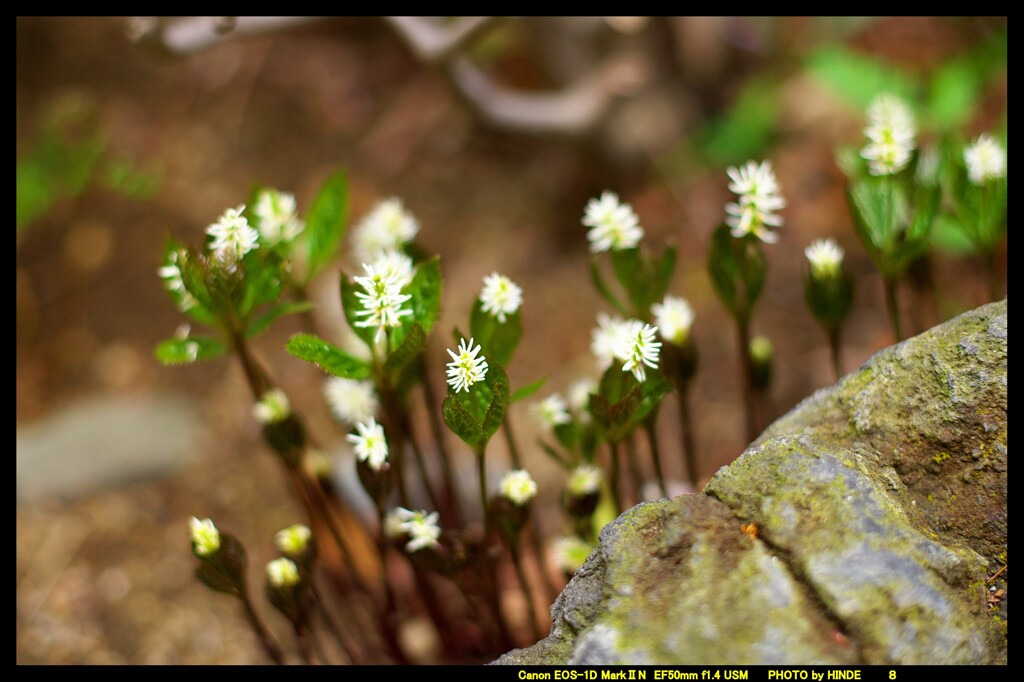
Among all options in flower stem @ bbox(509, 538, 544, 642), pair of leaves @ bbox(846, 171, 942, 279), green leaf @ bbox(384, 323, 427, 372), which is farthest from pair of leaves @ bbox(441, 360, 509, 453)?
pair of leaves @ bbox(846, 171, 942, 279)

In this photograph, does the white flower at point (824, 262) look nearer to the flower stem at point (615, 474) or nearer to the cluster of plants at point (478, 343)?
the cluster of plants at point (478, 343)

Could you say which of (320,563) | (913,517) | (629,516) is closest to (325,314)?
(320,563)

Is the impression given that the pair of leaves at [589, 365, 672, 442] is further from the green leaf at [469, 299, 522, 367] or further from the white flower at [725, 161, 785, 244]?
the white flower at [725, 161, 785, 244]

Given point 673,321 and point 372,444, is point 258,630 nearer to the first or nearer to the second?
point 372,444

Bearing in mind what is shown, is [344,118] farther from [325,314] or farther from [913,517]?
[913,517]

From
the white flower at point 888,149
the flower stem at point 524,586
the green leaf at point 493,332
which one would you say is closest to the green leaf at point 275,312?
the green leaf at point 493,332

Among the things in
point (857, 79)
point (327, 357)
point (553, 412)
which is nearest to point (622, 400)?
point (553, 412)
